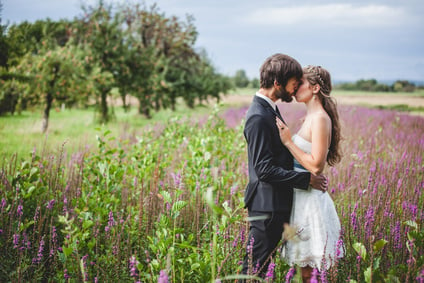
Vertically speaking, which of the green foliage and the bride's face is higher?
the green foliage

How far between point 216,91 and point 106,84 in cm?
→ 1043

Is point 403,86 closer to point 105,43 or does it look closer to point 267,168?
point 105,43

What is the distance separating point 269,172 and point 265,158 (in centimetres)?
9

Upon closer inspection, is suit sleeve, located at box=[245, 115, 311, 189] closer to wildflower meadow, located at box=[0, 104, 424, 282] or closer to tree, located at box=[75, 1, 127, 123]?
wildflower meadow, located at box=[0, 104, 424, 282]

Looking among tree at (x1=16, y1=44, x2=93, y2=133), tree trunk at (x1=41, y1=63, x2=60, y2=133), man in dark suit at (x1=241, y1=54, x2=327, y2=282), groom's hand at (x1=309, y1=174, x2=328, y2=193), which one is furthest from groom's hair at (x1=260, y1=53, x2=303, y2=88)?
tree trunk at (x1=41, y1=63, x2=60, y2=133)

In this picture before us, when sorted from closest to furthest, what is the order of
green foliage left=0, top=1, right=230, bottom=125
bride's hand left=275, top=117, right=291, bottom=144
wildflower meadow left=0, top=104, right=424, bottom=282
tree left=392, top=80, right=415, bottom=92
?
wildflower meadow left=0, top=104, right=424, bottom=282 → bride's hand left=275, top=117, right=291, bottom=144 → green foliage left=0, top=1, right=230, bottom=125 → tree left=392, top=80, right=415, bottom=92

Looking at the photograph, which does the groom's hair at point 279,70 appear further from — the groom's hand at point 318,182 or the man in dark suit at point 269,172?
the groom's hand at point 318,182

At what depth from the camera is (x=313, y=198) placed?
2.16m

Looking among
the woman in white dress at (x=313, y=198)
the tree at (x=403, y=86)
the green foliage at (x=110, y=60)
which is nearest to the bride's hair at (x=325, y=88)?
the woman in white dress at (x=313, y=198)

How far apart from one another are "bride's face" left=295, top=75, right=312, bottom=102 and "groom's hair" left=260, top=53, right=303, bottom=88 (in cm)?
17

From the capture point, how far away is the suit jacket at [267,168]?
2.01 meters

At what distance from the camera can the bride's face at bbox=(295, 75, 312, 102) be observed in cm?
231

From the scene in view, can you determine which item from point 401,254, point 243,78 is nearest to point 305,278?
point 401,254

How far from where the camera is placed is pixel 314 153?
2127 mm
